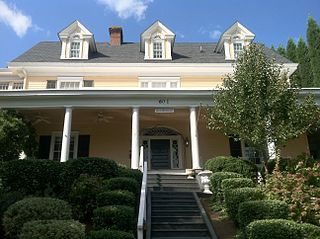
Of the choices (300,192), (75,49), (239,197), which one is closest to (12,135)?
(75,49)

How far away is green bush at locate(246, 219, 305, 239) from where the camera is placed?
20.9 ft

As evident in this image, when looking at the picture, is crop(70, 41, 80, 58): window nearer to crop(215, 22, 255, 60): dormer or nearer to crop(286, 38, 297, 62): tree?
crop(215, 22, 255, 60): dormer

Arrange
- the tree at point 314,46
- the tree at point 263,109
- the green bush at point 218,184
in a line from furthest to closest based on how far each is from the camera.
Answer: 1. the tree at point 314,46
2. the tree at point 263,109
3. the green bush at point 218,184

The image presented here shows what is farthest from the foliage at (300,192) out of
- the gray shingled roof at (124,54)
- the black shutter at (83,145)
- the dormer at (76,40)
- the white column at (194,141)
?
the dormer at (76,40)

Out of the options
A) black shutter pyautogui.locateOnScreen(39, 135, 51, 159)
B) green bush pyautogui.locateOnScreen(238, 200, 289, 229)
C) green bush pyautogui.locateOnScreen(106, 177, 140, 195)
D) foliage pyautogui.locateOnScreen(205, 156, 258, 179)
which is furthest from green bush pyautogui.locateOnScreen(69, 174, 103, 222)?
black shutter pyautogui.locateOnScreen(39, 135, 51, 159)

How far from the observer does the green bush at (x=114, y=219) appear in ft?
23.5

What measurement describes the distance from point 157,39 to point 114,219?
14027 mm

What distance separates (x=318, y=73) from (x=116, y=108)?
1923 centimetres

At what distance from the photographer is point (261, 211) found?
7.28 meters

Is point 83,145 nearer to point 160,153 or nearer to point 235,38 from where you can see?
point 160,153

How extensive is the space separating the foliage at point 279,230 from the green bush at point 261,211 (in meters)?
0.57

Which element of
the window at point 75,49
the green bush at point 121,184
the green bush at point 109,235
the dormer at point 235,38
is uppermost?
the dormer at point 235,38

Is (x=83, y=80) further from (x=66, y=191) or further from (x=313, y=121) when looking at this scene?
(x=313, y=121)

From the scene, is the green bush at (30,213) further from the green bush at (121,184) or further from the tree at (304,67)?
the tree at (304,67)
